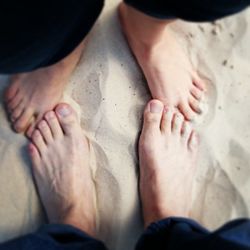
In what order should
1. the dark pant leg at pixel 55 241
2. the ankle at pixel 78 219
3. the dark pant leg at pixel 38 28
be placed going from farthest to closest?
the ankle at pixel 78 219, the dark pant leg at pixel 55 241, the dark pant leg at pixel 38 28

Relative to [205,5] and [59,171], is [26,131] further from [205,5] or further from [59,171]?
[205,5]

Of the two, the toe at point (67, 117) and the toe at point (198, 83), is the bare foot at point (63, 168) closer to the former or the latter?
the toe at point (67, 117)

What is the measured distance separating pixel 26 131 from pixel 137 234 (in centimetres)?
33

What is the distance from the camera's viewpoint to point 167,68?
0.98 meters

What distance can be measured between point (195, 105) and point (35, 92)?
1.18ft

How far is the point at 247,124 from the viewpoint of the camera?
3.22ft

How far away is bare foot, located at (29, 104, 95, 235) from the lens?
0.94m

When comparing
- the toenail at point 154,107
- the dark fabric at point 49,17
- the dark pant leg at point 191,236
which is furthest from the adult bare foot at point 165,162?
the dark fabric at point 49,17

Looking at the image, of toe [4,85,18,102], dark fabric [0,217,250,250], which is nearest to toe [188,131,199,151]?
dark fabric [0,217,250,250]

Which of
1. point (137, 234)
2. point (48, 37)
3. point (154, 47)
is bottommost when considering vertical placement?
point (137, 234)

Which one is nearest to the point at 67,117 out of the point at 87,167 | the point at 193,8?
the point at 87,167

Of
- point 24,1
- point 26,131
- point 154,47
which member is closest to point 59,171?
point 26,131

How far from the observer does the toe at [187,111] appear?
983 millimetres

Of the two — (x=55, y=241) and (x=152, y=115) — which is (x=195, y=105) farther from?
(x=55, y=241)
